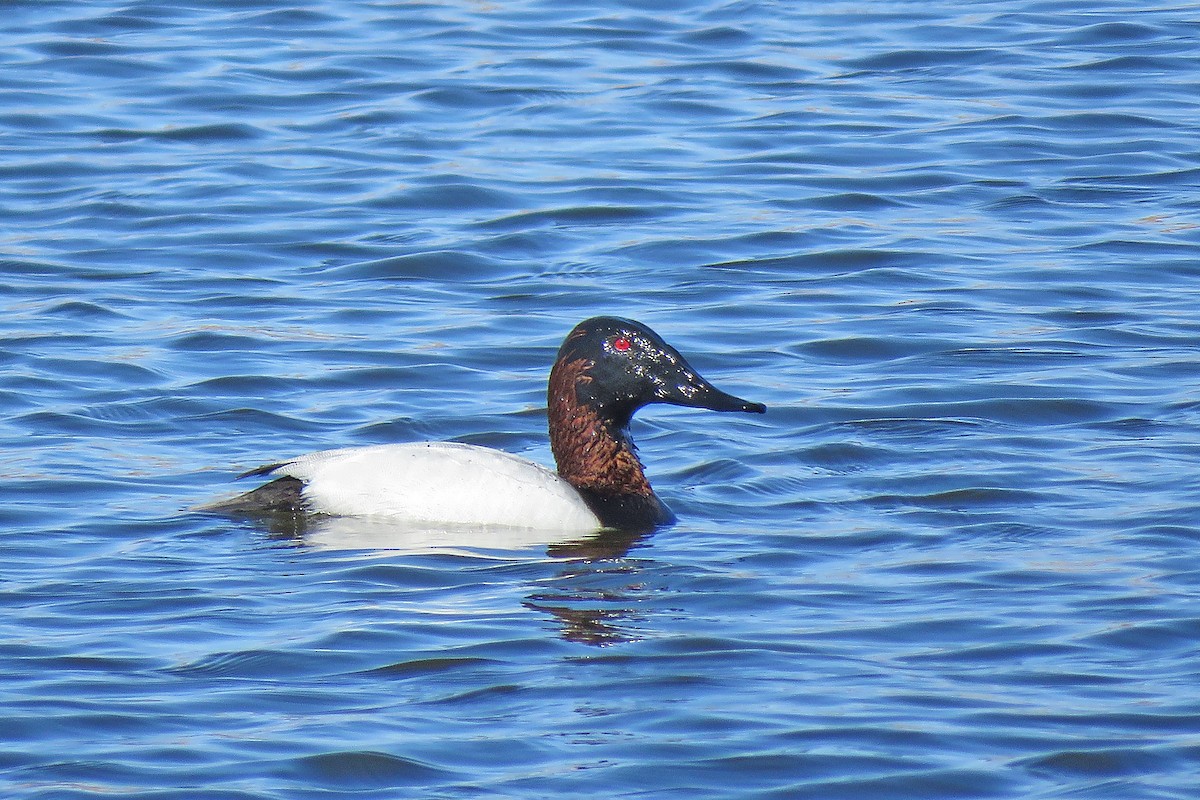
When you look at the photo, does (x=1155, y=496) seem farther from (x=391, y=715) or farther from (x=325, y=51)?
(x=325, y=51)

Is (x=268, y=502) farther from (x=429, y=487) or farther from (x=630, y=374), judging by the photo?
(x=630, y=374)

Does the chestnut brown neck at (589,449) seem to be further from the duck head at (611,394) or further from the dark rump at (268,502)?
the dark rump at (268,502)

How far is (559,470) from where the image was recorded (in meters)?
8.95

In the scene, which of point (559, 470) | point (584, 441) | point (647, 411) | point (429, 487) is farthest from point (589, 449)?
point (647, 411)

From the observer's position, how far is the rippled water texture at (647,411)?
606 cm

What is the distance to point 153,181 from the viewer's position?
14.0 meters

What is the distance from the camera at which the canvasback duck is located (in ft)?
26.8

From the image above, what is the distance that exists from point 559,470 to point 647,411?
1437 millimetres

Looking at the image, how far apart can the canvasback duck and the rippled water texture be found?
0.16m

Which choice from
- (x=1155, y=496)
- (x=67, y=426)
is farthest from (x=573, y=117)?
(x=1155, y=496)

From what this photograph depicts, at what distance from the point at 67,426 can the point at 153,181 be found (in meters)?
4.71

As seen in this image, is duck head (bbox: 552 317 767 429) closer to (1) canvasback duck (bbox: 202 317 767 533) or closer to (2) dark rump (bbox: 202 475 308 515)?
(1) canvasback duck (bbox: 202 317 767 533)

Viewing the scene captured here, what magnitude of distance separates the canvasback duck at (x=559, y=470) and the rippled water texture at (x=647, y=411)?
0.16 metres

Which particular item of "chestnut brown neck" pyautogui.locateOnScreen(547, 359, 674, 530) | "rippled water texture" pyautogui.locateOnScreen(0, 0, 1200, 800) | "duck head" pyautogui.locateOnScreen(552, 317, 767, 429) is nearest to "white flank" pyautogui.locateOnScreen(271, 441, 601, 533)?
"rippled water texture" pyautogui.locateOnScreen(0, 0, 1200, 800)
